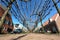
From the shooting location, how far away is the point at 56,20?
4862cm

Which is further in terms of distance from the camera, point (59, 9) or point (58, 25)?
point (58, 25)

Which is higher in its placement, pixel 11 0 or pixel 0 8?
pixel 0 8

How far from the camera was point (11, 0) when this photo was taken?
5156 millimetres

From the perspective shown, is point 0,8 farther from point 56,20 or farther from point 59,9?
point 59,9

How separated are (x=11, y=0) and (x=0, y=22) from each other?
0.93m

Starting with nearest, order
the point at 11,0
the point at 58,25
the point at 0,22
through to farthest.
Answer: the point at 0,22 < the point at 11,0 < the point at 58,25

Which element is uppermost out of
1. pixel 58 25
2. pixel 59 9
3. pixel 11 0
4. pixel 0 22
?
pixel 58 25

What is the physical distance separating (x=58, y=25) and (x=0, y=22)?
4481 cm

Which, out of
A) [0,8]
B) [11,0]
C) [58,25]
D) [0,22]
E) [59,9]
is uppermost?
[0,8]

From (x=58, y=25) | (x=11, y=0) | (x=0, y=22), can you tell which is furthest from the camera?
(x=58, y=25)

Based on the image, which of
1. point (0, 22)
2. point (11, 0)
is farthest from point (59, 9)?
point (0, 22)

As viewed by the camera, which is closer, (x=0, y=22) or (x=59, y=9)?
(x=0, y=22)

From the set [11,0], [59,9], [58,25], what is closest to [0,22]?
[11,0]

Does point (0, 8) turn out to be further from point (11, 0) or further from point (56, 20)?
point (11, 0)
